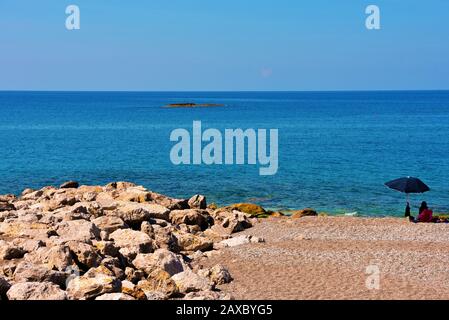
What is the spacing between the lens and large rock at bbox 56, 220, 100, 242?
64.0ft

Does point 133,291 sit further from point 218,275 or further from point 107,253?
point 218,275

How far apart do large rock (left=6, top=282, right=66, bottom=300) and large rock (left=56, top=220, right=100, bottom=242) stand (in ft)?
13.4

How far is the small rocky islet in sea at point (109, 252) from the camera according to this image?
15.5 m

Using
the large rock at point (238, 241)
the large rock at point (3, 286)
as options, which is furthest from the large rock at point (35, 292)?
the large rock at point (238, 241)

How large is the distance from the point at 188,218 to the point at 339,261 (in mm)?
8526

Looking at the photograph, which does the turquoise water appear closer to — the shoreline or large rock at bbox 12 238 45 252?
the shoreline

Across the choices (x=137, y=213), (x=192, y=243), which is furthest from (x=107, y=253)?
(x=137, y=213)

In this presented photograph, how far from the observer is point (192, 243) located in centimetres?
2289

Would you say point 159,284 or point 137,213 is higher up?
point 137,213

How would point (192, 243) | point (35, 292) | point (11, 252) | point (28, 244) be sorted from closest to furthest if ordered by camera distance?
point (35, 292) < point (11, 252) < point (28, 244) < point (192, 243)

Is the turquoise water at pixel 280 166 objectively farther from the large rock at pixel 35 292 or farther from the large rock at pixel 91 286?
the large rock at pixel 35 292

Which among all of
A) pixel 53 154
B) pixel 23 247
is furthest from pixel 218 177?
pixel 23 247

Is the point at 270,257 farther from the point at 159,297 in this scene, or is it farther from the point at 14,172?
the point at 14,172

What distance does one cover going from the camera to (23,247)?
18391 mm
